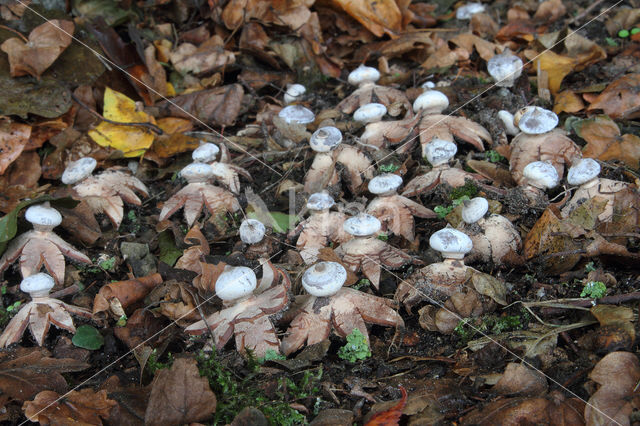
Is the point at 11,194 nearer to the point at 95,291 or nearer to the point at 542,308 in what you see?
the point at 95,291

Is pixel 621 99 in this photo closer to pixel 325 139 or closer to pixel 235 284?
pixel 325 139

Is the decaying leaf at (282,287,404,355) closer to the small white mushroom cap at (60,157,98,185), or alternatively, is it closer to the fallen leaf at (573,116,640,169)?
the fallen leaf at (573,116,640,169)

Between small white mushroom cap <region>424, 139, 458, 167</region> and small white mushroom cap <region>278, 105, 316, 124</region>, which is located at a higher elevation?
small white mushroom cap <region>424, 139, 458, 167</region>

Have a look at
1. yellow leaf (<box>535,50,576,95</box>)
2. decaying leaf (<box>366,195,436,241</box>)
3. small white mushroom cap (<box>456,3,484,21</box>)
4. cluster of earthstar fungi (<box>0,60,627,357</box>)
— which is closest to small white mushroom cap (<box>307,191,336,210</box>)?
cluster of earthstar fungi (<box>0,60,627,357</box>)

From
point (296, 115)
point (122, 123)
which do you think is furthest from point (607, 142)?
point (122, 123)

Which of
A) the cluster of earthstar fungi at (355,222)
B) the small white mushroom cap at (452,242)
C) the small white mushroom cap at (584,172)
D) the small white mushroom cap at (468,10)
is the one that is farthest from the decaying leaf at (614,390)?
the small white mushroom cap at (468,10)

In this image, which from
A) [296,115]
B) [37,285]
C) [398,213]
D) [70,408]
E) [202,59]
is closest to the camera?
[70,408]

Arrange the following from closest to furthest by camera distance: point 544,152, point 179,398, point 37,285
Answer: point 179,398
point 37,285
point 544,152
